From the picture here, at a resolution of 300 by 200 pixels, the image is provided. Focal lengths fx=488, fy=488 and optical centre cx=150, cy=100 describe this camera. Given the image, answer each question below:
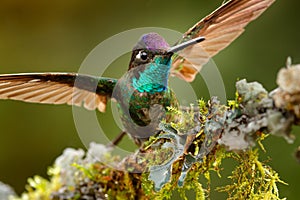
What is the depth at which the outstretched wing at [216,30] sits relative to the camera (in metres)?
1.07

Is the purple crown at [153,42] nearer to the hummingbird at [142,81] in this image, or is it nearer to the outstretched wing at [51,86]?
the hummingbird at [142,81]

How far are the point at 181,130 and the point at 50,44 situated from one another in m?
2.65

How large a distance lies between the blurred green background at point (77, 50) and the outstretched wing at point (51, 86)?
4.10 feet

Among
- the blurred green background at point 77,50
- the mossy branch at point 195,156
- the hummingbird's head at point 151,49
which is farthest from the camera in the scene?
the blurred green background at point 77,50

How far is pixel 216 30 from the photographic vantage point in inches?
48.2

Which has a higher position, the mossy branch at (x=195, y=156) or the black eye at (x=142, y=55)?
the black eye at (x=142, y=55)

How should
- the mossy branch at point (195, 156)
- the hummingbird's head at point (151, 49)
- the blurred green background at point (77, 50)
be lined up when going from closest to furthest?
the mossy branch at point (195, 156) < the hummingbird's head at point (151, 49) < the blurred green background at point (77, 50)

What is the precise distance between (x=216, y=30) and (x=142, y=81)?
0.94 feet

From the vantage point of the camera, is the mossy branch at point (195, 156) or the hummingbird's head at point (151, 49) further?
the hummingbird's head at point (151, 49)

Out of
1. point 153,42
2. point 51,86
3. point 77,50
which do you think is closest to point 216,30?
point 153,42

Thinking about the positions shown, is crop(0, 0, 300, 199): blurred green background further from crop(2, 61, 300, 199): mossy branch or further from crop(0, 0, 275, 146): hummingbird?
crop(2, 61, 300, 199): mossy branch

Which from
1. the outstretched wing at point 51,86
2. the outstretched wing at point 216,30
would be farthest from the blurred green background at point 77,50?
the outstretched wing at point 51,86

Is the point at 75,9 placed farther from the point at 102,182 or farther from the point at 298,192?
the point at 102,182

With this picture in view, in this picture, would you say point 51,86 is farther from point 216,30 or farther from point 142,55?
point 216,30
